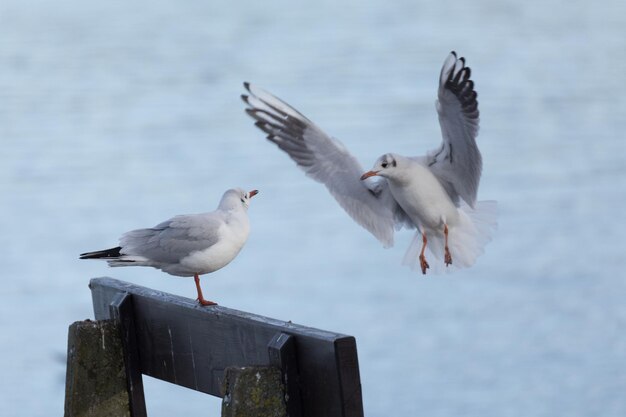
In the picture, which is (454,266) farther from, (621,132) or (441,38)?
(441,38)

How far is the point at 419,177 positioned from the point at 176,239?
1.26m

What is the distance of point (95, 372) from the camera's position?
110 inches

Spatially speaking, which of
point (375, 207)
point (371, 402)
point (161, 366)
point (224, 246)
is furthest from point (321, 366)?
point (371, 402)

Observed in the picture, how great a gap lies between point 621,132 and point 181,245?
7323 mm

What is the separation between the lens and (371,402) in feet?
19.7

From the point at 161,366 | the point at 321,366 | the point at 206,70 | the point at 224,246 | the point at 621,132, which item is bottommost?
the point at 321,366

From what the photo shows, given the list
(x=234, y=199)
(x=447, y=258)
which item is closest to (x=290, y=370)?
(x=234, y=199)

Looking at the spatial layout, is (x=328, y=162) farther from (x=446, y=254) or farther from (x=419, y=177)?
(x=446, y=254)

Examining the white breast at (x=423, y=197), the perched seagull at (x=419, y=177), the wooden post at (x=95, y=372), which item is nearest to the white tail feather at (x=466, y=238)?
the perched seagull at (x=419, y=177)

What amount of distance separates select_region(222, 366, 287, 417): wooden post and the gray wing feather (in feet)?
4.34

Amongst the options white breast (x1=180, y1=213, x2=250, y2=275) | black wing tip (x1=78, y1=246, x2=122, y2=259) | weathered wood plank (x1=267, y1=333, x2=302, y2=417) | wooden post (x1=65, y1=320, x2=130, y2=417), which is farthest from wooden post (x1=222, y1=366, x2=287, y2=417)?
white breast (x1=180, y1=213, x2=250, y2=275)

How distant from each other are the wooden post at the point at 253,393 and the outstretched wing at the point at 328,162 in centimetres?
237

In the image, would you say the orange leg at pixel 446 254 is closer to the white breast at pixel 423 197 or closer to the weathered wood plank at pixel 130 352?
the white breast at pixel 423 197

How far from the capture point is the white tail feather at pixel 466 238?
4.96m
